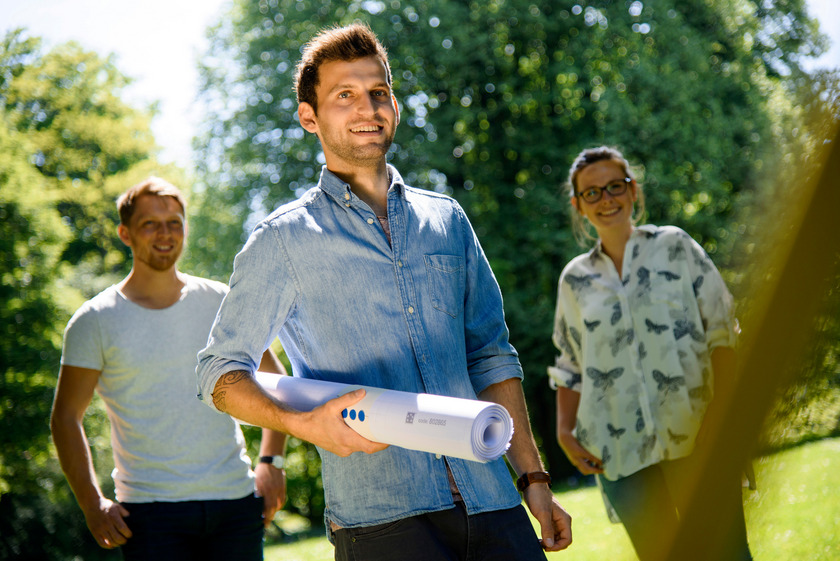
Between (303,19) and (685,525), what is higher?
(303,19)

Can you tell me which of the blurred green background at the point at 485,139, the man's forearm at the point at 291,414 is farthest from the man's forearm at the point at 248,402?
the blurred green background at the point at 485,139

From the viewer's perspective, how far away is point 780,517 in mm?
2504

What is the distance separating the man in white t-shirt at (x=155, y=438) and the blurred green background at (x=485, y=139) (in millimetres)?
10583

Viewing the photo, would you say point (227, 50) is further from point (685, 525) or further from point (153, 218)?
point (685, 525)

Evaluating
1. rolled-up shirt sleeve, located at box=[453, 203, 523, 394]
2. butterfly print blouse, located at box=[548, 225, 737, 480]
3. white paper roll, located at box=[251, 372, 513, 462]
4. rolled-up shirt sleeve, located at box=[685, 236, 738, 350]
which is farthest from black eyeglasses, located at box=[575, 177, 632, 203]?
white paper roll, located at box=[251, 372, 513, 462]

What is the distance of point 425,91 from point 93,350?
14.9m

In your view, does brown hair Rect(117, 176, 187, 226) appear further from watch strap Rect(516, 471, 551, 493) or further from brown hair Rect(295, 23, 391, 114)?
watch strap Rect(516, 471, 551, 493)

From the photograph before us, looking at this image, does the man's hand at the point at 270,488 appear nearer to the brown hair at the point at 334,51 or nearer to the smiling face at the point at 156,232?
the smiling face at the point at 156,232

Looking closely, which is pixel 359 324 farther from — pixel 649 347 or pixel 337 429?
pixel 649 347

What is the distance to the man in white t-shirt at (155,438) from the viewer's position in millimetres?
3559

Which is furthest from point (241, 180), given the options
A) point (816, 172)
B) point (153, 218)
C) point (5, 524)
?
point (816, 172)

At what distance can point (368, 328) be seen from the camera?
2.25m

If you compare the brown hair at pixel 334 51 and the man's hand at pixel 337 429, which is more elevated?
the brown hair at pixel 334 51

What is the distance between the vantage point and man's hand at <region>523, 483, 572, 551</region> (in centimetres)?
238
